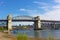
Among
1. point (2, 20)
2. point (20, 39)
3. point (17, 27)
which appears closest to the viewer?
point (20, 39)

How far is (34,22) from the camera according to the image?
15350 centimetres

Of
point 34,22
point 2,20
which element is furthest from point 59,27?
point 2,20

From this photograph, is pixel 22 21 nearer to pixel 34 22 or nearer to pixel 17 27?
pixel 34 22

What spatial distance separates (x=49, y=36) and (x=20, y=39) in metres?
1.55

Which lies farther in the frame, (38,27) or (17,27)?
(17,27)

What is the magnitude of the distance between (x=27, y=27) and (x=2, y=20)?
191 ft

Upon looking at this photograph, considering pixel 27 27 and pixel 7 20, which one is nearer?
pixel 7 20

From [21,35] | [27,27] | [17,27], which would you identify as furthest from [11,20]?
[21,35]

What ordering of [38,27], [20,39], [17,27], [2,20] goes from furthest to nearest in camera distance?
[17,27], [38,27], [2,20], [20,39]

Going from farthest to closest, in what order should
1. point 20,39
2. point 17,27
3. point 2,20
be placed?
point 17,27 → point 2,20 → point 20,39

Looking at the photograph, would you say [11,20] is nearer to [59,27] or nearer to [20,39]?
[59,27]

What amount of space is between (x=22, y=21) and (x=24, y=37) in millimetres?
124138

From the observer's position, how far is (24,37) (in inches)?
383

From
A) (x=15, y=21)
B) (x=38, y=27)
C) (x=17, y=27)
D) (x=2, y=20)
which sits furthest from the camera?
(x=17, y=27)
